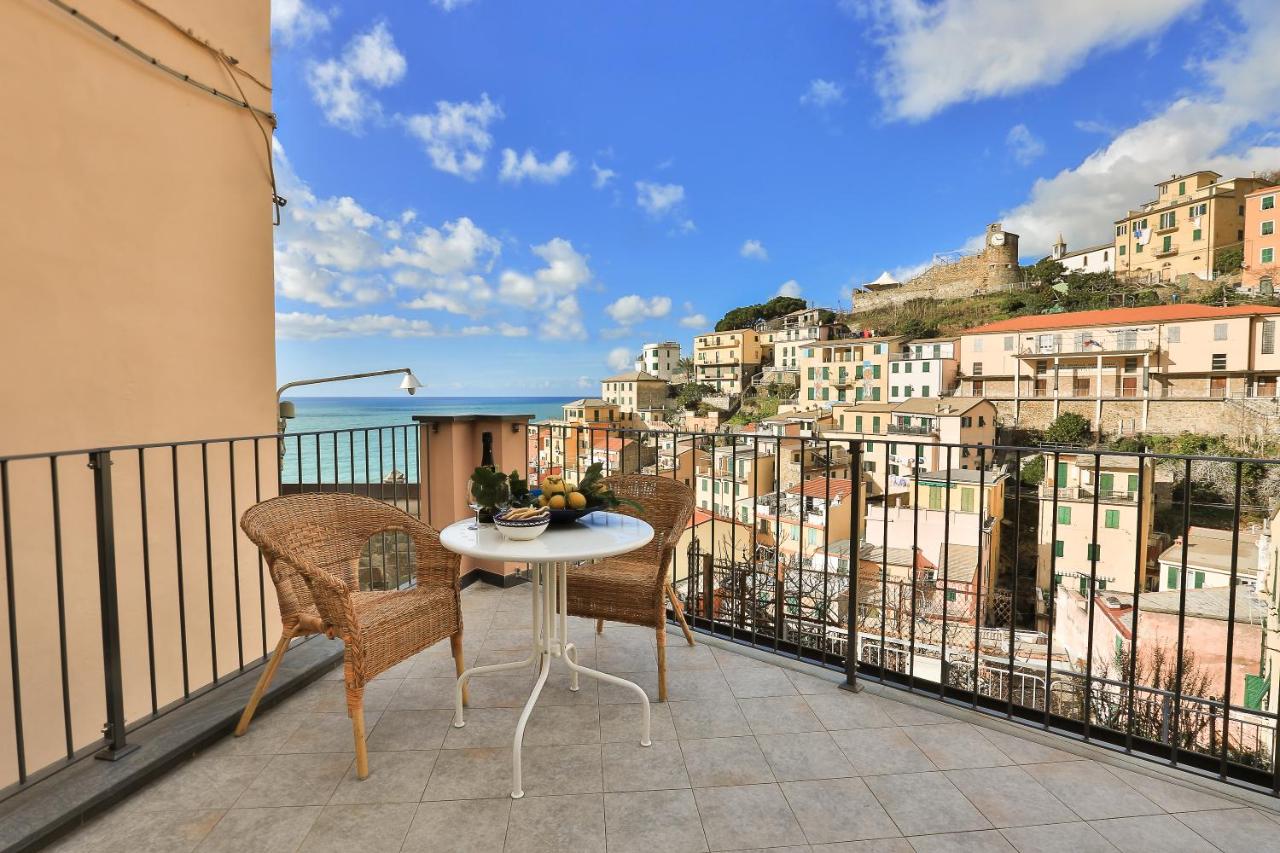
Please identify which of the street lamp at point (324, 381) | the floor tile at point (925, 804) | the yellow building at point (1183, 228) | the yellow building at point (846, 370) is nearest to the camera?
the floor tile at point (925, 804)

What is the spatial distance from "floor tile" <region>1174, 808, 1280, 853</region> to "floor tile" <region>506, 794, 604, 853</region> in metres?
1.67

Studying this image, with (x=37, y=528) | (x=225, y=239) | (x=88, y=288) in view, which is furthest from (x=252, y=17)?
(x=37, y=528)

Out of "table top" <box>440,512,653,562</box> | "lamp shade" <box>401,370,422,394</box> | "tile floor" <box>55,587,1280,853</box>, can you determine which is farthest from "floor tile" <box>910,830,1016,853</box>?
"lamp shade" <box>401,370,422,394</box>

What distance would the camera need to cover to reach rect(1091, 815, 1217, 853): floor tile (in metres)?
1.56

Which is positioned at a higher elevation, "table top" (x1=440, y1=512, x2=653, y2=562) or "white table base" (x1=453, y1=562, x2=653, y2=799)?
"table top" (x1=440, y1=512, x2=653, y2=562)

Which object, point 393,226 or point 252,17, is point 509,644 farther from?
point 393,226

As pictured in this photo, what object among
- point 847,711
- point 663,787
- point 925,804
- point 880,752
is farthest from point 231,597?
point 925,804

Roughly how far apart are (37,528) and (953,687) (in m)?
4.24

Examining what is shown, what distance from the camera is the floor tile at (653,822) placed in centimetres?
156

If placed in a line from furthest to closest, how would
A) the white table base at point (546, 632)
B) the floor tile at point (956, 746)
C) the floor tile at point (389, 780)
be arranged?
the white table base at point (546, 632)
the floor tile at point (956, 746)
the floor tile at point (389, 780)

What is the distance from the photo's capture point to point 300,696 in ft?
7.84

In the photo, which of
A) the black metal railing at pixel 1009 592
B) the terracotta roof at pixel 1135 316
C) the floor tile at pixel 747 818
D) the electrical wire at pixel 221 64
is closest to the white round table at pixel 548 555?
the floor tile at pixel 747 818

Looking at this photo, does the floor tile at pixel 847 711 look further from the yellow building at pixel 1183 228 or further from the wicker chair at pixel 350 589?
the yellow building at pixel 1183 228

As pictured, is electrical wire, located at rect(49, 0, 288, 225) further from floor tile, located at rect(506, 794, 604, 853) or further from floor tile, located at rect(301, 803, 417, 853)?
floor tile, located at rect(506, 794, 604, 853)
